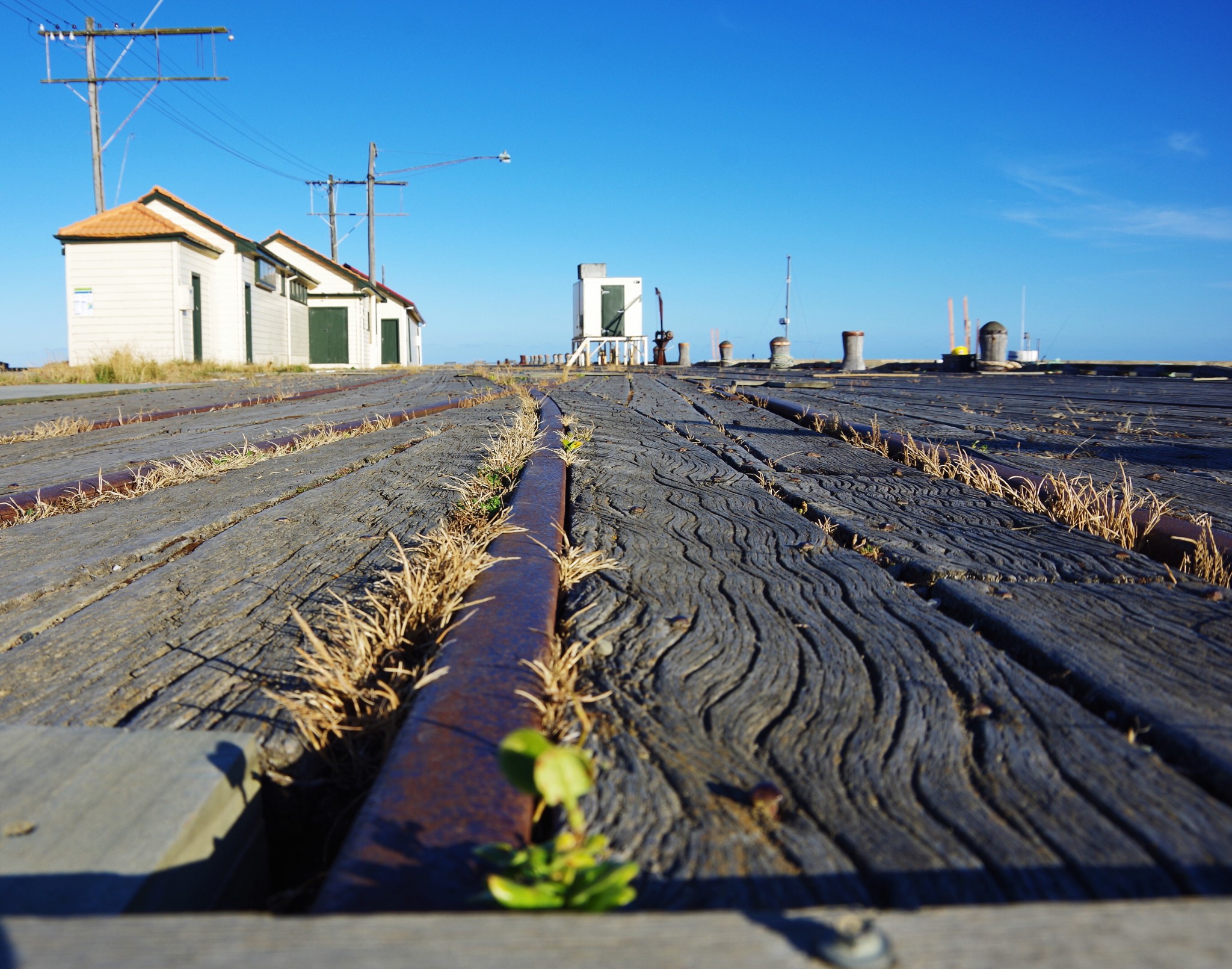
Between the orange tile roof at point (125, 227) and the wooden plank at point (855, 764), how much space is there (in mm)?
25012

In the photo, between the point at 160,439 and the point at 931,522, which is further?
the point at 160,439

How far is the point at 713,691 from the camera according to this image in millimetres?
1247

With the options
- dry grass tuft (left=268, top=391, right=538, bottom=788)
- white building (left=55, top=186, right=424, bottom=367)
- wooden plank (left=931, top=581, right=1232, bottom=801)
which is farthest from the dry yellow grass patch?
white building (left=55, top=186, right=424, bottom=367)

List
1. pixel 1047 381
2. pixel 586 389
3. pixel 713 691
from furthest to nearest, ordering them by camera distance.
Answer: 1. pixel 1047 381
2. pixel 586 389
3. pixel 713 691

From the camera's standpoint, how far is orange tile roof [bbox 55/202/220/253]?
72.4 feet

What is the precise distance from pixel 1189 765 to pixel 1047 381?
14.1 m

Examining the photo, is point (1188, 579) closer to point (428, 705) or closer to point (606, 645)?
point (606, 645)

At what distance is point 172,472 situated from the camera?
3.25m

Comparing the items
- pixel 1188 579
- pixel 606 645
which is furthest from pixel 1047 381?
pixel 606 645

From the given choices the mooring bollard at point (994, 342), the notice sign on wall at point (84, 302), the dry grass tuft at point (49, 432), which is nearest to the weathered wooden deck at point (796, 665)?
the dry grass tuft at point (49, 432)

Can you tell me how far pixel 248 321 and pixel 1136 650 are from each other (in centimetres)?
2929

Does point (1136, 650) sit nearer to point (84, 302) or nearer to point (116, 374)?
point (116, 374)

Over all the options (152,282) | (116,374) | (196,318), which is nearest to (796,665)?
(116,374)

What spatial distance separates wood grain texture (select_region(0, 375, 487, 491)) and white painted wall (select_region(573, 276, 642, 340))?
2567 centimetres
